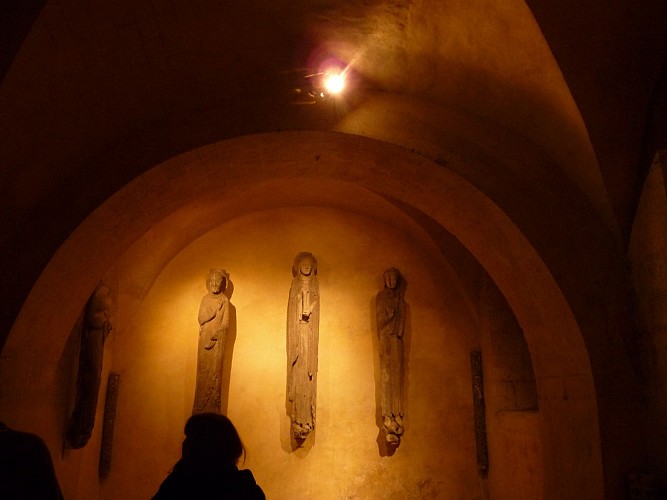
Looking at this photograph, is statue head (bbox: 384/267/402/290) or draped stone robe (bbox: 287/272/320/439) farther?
statue head (bbox: 384/267/402/290)

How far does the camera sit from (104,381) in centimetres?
556

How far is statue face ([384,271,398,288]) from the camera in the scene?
6.03 metres

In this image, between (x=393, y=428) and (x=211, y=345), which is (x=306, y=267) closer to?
(x=211, y=345)

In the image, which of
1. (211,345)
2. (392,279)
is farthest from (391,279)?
(211,345)

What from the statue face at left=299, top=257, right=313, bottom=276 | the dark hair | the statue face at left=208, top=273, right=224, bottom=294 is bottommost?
the dark hair

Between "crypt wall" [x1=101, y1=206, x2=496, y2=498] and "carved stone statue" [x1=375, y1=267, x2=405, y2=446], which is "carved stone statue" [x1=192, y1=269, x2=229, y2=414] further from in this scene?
"carved stone statue" [x1=375, y1=267, x2=405, y2=446]

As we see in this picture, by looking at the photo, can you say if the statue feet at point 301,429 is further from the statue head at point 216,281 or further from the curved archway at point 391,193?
the curved archway at point 391,193

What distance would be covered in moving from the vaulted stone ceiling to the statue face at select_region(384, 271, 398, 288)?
2.35 metres

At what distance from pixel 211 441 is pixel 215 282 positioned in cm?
414

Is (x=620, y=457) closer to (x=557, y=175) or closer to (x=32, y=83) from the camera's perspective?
(x=557, y=175)

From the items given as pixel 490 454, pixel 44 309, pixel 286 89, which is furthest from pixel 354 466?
pixel 286 89

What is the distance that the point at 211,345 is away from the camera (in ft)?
18.7

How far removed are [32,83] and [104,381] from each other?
3.30m

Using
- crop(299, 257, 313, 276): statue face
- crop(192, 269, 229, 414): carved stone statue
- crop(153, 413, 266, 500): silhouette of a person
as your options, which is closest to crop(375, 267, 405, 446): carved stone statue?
crop(299, 257, 313, 276): statue face
